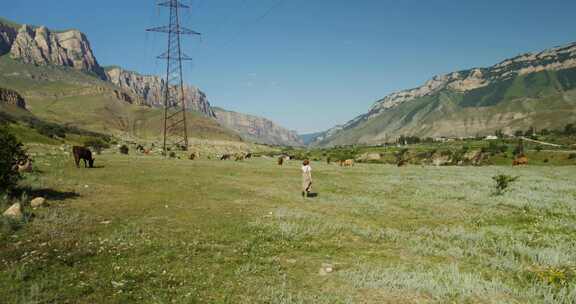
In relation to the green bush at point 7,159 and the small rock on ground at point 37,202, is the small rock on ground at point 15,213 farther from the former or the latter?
the green bush at point 7,159

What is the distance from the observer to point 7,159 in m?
15.3

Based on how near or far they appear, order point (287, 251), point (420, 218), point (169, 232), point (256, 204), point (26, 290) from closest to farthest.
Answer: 1. point (26, 290)
2. point (287, 251)
3. point (169, 232)
4. point (420, 218)
5. point (256, 204)

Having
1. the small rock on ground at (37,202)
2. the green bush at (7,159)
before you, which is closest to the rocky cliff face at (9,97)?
the green bush at (7,159)

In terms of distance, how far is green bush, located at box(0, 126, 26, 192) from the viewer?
49.8ft

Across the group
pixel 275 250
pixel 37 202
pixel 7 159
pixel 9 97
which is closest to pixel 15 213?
pixel 37 202

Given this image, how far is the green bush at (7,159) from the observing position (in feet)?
49.8

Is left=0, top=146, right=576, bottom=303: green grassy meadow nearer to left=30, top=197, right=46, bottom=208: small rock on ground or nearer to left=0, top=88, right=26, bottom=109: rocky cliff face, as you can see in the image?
left=30, top=197, right=46, bottom=208: small rock on ground

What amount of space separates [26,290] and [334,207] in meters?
14.6

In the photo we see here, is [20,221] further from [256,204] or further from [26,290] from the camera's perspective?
[256,204]

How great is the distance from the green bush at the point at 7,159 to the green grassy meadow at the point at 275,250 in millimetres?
1103

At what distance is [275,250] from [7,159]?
13592 mm

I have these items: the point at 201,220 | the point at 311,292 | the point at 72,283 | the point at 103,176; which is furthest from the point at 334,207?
the point at 103,176

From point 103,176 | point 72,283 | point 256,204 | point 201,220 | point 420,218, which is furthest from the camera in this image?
point 103,176

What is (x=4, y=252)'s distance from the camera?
354 inches
